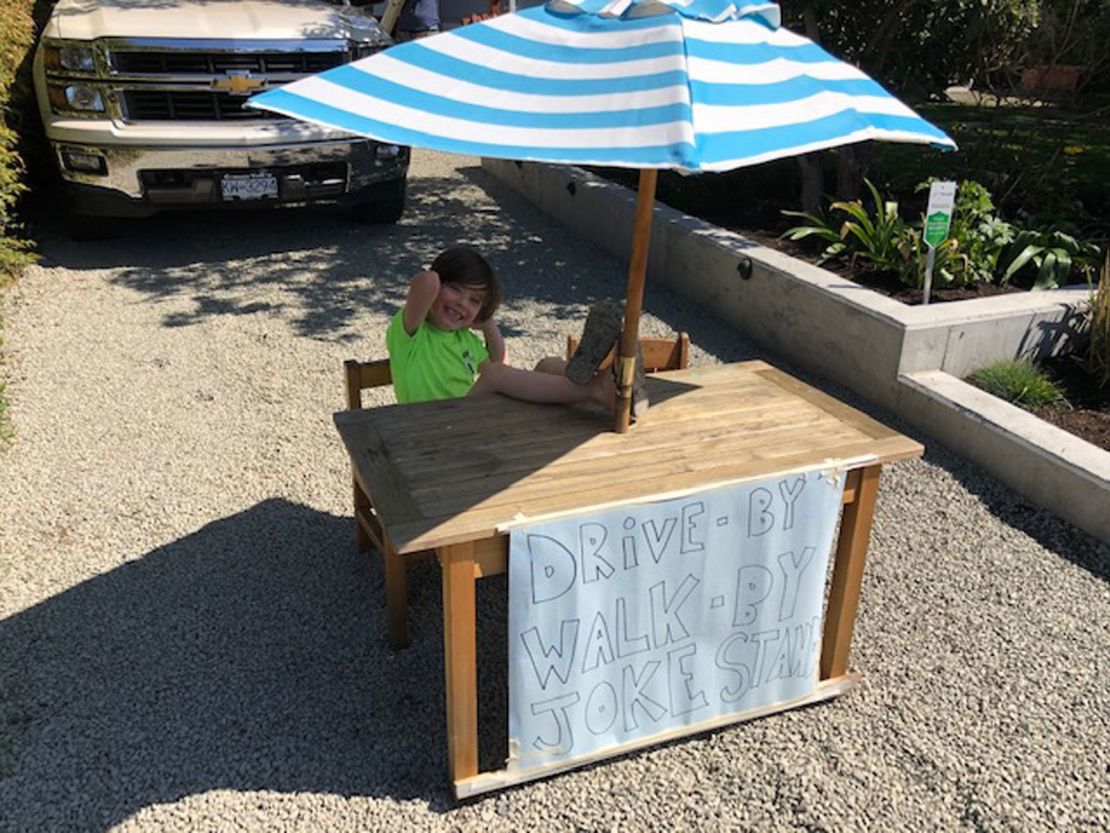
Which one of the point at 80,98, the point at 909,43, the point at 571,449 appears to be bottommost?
the point at 571,449

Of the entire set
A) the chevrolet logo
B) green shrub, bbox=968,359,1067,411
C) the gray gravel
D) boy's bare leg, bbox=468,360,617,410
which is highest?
the chevrolet logo

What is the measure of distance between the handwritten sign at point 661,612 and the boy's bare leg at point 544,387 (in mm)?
442

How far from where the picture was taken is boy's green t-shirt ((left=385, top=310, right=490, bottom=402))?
3.06 m

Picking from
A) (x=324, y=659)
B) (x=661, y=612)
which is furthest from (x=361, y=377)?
(x=661, y=612)

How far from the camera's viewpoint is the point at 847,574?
2727mm

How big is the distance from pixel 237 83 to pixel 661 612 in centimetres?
530

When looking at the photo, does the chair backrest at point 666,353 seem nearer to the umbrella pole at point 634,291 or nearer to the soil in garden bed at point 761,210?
the umbrella pole at point 634,291

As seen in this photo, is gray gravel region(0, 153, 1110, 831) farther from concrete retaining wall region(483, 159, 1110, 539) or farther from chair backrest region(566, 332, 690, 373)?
chair backrest region(566, 332, 690, 373)

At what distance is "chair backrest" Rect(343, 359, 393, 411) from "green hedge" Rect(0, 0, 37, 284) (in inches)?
129

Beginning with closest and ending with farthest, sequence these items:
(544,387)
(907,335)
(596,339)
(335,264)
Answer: (596,339) → (544,387) → (907,335) → (335,264)

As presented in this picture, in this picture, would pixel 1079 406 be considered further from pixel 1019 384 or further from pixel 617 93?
pixel 617 93

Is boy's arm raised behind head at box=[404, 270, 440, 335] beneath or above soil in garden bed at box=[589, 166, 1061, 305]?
above

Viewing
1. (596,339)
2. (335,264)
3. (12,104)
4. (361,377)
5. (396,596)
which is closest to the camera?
(596,339)

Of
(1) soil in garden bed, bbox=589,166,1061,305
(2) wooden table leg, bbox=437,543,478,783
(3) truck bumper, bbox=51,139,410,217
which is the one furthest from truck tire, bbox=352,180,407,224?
(2) wooden table leg, bbox=437,543,478,783
